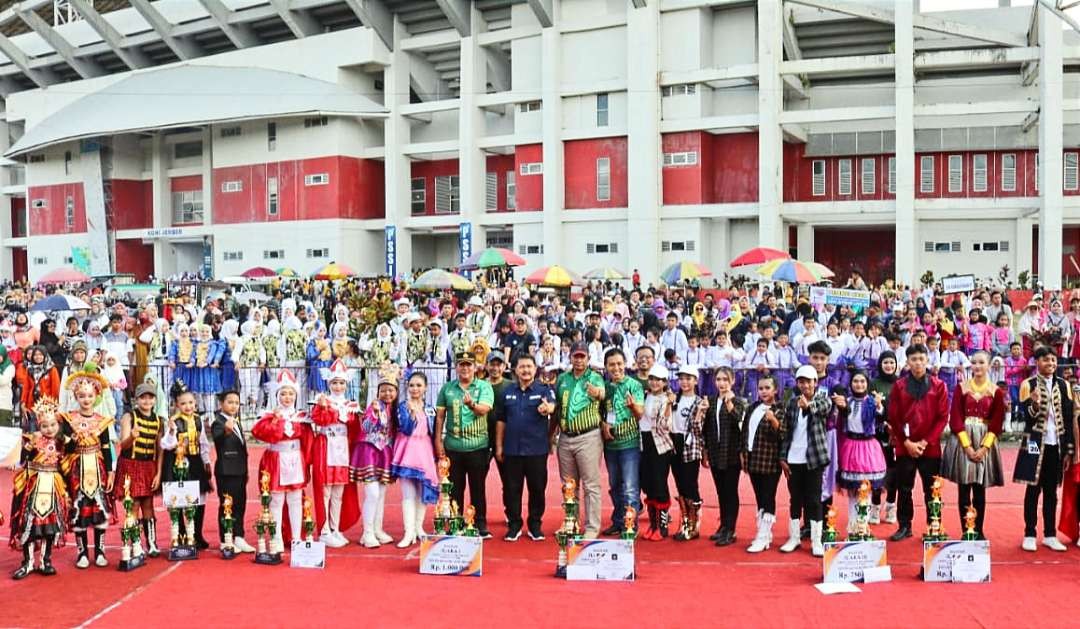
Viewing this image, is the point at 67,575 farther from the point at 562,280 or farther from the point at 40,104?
the point at 40,104

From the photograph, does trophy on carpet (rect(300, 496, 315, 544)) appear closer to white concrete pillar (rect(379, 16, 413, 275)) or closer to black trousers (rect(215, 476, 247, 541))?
black trousers (rect(215, 476, 247, 541))

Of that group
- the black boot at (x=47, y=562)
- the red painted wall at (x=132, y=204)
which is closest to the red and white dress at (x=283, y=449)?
the black boot at (x=47, y=562)

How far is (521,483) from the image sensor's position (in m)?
9.77

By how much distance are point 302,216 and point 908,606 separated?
4099 centimetres

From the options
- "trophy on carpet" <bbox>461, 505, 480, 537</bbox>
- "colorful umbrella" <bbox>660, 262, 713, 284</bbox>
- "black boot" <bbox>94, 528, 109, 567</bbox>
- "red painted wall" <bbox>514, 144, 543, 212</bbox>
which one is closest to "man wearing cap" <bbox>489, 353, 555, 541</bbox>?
"trophy on carpet" <bbox>461, 505, 480, 537</bbox>

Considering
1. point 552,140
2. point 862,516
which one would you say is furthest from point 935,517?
point 552,140

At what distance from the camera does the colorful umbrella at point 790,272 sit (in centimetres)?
2122

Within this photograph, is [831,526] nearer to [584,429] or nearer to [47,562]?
[584,429]

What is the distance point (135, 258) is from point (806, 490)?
5029cm

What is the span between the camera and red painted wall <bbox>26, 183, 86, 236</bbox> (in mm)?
53906

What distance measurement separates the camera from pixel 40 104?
5547 centimetres

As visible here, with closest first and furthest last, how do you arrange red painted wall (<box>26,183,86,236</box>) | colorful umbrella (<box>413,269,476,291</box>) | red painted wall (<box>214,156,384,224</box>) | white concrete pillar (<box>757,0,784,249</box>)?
colorful umbrella (<box>413,269,476,291</box>) < white concrete pillar (<box>757,0,784,249</box>) < red painted wall (<box>214,156,384,224</box>) < red painted wall (<box>26,183,86,236</box>)

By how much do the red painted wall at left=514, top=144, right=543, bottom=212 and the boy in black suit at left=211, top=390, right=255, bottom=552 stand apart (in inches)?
1270

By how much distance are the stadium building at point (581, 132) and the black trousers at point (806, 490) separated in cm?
2782
